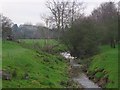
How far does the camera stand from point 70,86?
29312 mm

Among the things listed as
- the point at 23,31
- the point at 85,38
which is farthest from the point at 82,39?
the point at 23,31

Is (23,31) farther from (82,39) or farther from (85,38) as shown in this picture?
(85,38)

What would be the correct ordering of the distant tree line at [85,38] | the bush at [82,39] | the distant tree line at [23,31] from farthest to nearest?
1. the distant tree line at [23,31]
2. the bush at [82,39]
3. the distant tree line at [85,38]

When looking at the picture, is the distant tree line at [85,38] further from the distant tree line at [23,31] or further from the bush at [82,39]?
the distant tree line at [23,31]

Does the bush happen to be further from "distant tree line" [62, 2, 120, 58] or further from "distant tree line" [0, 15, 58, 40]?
"distant tree line" [0, 15, 58, 40]

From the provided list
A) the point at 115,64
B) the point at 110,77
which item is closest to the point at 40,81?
the point at 110,77

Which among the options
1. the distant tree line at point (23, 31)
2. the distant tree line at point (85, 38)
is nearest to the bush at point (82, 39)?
the distant tree line at point (85, 38)

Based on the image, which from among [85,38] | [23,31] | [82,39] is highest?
[23,31]

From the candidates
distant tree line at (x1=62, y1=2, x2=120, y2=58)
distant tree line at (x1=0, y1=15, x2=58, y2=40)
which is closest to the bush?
distant tree line at (x1=62, y1=2, x2=120, y2=58)

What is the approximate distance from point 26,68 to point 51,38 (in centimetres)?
5664

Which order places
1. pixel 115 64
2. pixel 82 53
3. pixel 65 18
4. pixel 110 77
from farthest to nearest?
pixel 65 18 < pixel 82 53 < pixel 115 64 < pixel 110 77

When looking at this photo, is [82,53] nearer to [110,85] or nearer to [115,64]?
[115,64]

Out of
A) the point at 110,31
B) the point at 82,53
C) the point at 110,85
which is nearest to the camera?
the point at 110,85

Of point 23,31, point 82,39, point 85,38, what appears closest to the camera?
point 85,38
